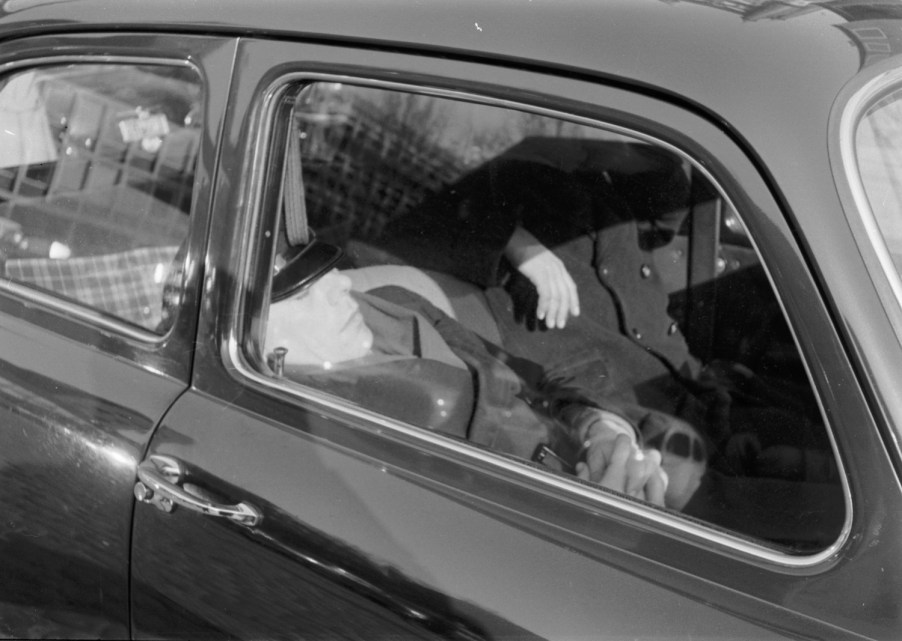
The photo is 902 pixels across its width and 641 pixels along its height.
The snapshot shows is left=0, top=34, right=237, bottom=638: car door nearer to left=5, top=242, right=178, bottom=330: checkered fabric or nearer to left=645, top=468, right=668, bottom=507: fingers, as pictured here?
left=5, top=242, right=178, bottom=330: checkered fabric

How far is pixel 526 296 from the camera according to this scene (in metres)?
1.87

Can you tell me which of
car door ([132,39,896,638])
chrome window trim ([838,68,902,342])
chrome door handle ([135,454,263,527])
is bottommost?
chrome door handle ([135,454,263,527])

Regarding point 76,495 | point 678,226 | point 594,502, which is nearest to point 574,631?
point 594,502

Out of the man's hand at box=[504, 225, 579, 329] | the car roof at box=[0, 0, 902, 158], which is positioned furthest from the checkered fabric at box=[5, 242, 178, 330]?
the man's hand at box=[504, 225, 579, 329]

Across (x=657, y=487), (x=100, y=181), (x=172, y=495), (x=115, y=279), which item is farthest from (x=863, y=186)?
(x=100, y=181)

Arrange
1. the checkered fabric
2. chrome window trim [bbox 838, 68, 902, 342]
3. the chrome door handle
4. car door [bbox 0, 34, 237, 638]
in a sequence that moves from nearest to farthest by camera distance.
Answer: chrome window trim [bbox 838, 68, 902, 342]
the chrome door handle
car door [bbox 0, 34, 237, 638]
the checkered fabric

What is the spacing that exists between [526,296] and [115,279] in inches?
30.4

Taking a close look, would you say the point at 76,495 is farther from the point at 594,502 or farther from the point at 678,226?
the point at 678,226

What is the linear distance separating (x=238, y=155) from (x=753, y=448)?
0.93 meters

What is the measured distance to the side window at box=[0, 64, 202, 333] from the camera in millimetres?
1794

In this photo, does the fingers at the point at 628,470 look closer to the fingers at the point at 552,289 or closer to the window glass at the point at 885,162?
the fingers at the point at 552,289

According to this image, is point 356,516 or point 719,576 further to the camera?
point 356,516

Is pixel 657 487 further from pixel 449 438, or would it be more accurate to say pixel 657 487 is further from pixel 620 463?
pixel 449 438

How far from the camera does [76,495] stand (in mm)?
1733
